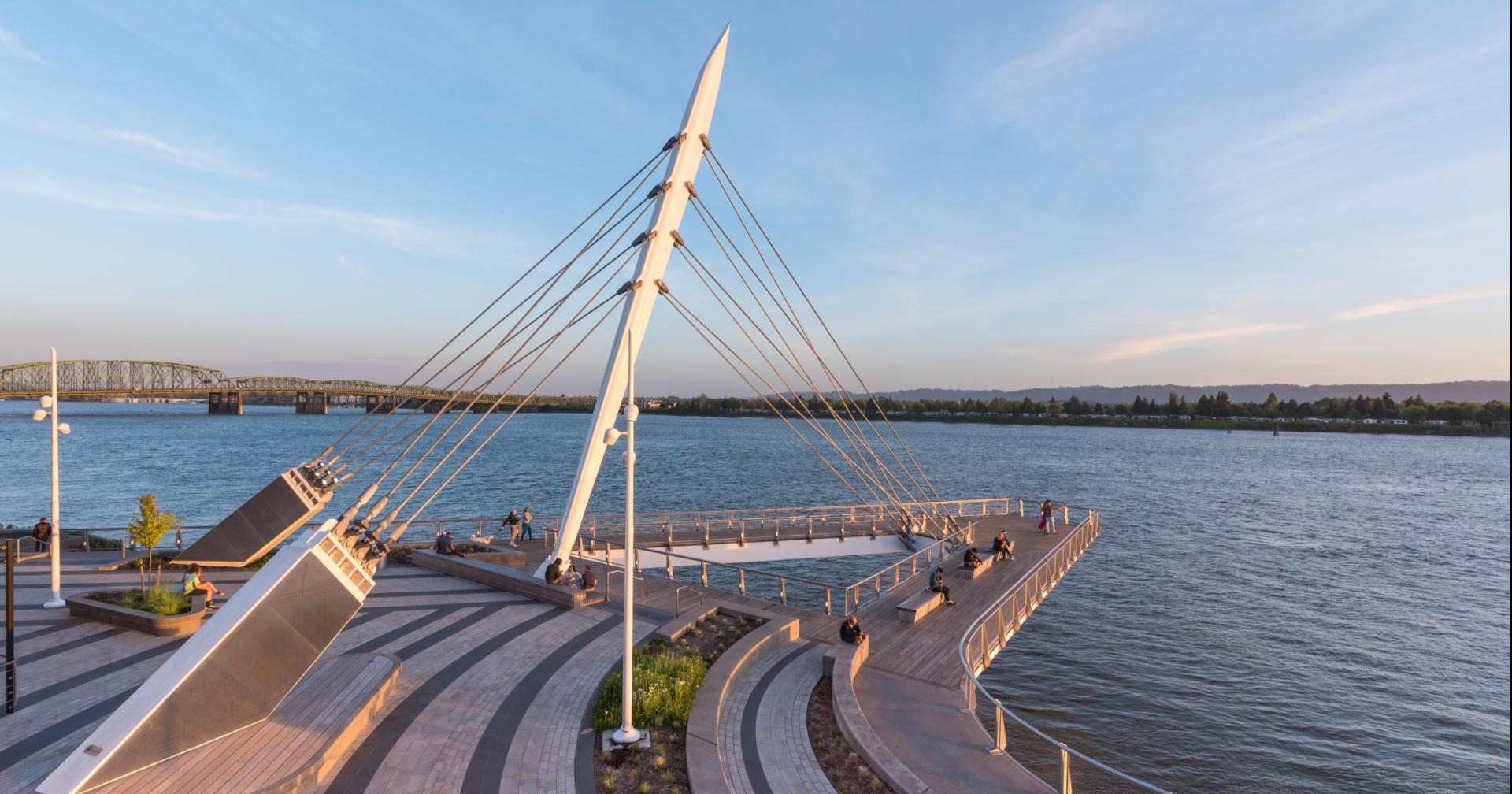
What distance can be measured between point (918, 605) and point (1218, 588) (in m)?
26.5

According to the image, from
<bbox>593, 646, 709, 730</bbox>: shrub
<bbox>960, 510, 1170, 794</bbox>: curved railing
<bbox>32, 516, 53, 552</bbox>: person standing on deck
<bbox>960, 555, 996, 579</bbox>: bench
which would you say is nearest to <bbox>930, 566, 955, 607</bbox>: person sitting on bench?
<bbox>960, 510, 1170, 794</bbox>: curved railing

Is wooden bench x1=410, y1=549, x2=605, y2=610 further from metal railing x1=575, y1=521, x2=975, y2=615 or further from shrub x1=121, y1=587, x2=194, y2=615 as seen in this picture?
shrub x1=121, y1=587, x2=194, y2=615

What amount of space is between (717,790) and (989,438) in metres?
162

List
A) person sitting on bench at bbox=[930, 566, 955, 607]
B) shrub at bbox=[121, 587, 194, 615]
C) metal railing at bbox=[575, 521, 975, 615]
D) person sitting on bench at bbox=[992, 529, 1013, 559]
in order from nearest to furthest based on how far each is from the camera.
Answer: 1. shrub at bbox=[121, 587, 194, 615]
2. person sitting on bench at bbox=[930, 566, 955, 607]
3. metal railing at bbox=[575, 521, 975, 615]
4. person sitting on bench at bbox=[992, 529, 1013, 559]

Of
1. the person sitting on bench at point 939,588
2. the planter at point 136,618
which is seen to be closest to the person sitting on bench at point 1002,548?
the person sitting on bench at point 939,588

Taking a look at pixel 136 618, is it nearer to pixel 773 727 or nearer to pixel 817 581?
pixel 773 727

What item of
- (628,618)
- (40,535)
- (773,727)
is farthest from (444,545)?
(773,727)

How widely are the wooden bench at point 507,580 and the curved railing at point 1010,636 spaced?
386 inches

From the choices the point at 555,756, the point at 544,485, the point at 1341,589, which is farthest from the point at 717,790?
the point at 544,485

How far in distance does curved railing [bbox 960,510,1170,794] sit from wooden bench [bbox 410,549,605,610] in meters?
9.81

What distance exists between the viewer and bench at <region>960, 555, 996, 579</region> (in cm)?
2372

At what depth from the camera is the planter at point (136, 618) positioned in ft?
51.1

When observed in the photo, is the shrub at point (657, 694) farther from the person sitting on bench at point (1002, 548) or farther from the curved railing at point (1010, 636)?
the person sitting on bench at point (1002, 548)

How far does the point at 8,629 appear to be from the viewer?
37.2 ft
